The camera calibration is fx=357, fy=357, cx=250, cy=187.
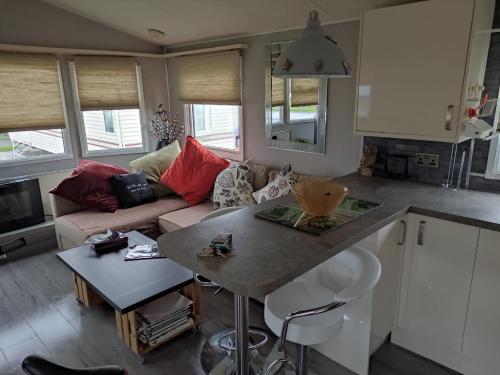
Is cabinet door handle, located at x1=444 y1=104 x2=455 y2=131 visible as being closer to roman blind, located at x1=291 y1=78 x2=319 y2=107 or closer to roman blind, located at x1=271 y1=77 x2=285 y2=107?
roman blind, located at x1=291 y1=78 x2=319 y2=107

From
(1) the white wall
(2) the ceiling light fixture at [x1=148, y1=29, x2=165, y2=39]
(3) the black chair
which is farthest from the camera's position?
(2) the ceiling light fixture at [x1=148, y1=29, x2=165, y2=39]

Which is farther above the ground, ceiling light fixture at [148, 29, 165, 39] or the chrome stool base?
ceiling light fixture at [148, 29, 165, 39]

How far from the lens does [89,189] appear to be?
363cm

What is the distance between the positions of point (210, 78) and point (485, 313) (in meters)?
3.33

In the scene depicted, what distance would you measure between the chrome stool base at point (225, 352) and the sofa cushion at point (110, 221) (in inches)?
57.0

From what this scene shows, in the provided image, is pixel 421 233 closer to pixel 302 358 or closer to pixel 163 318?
pixel 302 358

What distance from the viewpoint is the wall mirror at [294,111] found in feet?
10.1

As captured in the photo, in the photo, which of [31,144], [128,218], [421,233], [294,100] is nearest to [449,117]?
[421,233]

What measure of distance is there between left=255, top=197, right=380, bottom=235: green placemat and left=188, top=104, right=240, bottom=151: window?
221 centimetres

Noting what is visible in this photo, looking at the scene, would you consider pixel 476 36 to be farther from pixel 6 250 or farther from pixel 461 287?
pixel 6 250

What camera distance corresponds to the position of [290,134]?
339cm

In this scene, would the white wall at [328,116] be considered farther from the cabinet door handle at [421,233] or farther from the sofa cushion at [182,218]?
the cabinet door handle at [421,233]

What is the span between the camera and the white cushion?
1.42m

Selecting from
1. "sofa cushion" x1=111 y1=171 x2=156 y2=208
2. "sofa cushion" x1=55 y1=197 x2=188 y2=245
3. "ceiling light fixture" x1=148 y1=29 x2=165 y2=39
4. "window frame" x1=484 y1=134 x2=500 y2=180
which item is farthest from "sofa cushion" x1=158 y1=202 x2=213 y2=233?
"window frame" x1=484 y1=134 x2=500 y2=180
